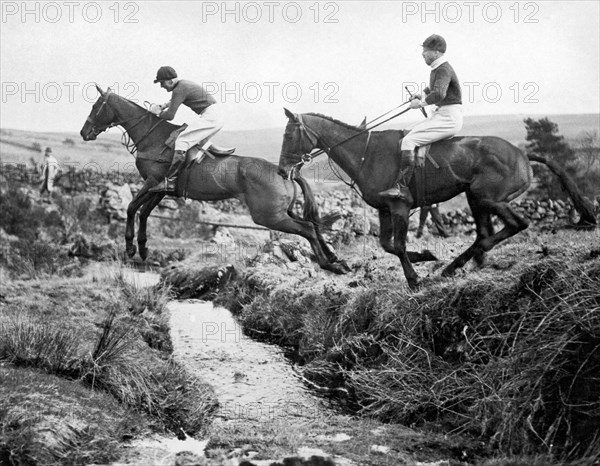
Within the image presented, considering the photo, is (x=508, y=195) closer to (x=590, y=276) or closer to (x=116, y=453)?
(x=590, y=276)

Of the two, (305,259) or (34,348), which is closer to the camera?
(34,348)

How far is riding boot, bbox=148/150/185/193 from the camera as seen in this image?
8.51m

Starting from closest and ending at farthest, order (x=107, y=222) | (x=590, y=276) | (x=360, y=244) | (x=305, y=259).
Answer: (x=590, y=276)
(x=305, y=259)
(x=360, y=244)
(x=107, y=222)

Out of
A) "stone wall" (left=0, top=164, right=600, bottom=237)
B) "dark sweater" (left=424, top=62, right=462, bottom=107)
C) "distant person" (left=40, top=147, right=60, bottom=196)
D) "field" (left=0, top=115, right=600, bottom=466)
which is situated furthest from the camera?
"distant person" (left=40, top=147, right=60, bottom=196)

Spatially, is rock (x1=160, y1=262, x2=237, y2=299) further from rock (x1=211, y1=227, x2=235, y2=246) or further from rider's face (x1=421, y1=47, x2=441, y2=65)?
rider's face (x1=421, y1=47, x2=441, y2=65)

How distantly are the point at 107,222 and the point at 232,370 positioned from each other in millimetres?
16573

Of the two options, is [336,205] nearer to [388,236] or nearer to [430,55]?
[388,236]

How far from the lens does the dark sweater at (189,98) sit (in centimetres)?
855

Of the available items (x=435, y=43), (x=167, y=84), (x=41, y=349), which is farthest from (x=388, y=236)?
(x=41, y=349)

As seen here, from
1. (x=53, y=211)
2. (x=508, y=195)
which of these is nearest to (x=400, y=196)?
(x=508, y=195)

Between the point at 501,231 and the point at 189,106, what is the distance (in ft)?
14.1

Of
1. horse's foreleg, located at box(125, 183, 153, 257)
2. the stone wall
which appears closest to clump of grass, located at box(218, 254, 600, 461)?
horse's foreleg, located at box(125, 183, 153, 257)

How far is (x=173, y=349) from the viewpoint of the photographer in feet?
32.6

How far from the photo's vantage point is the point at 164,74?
8.42m
